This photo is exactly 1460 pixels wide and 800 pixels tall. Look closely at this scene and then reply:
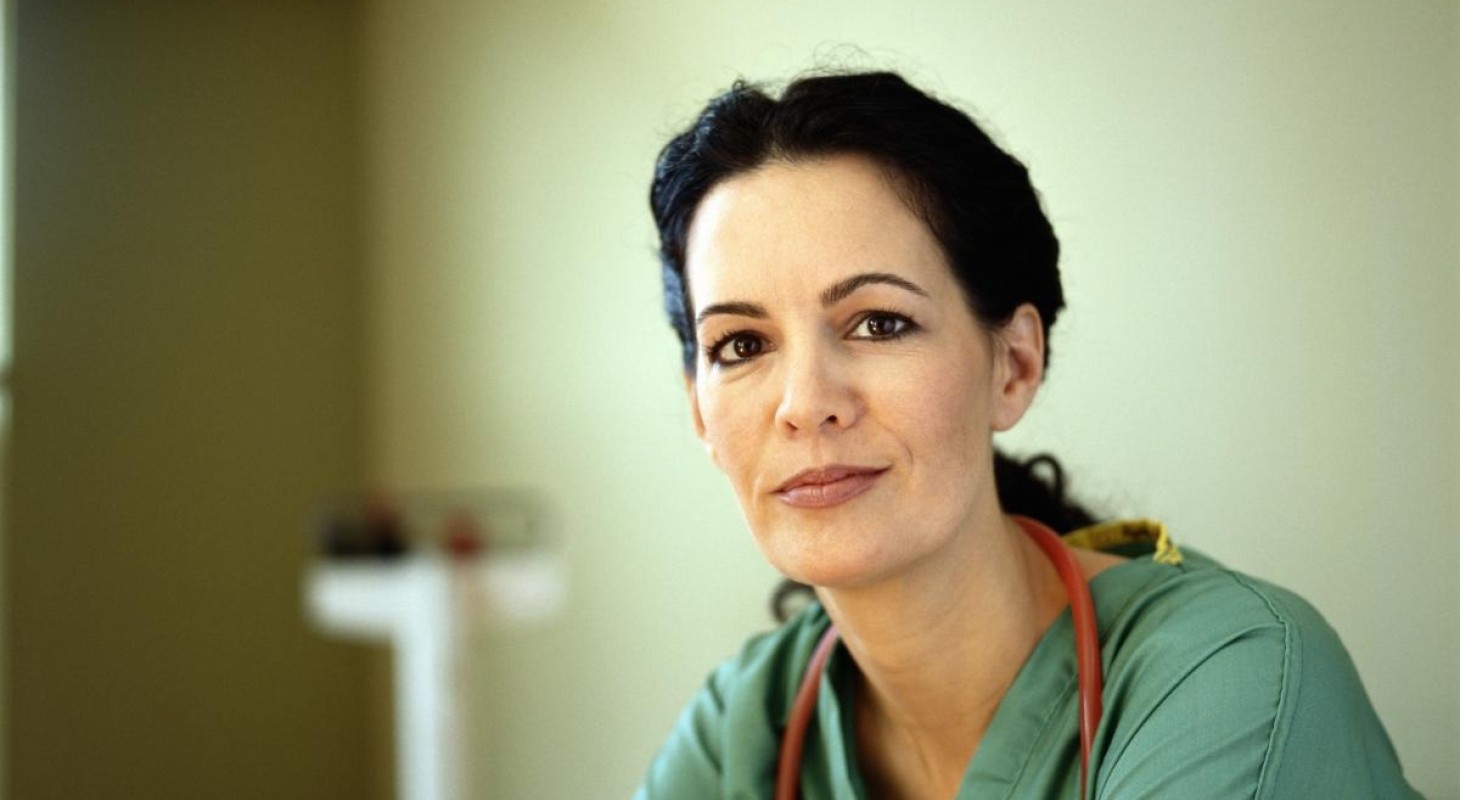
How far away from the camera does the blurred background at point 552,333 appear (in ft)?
4.35

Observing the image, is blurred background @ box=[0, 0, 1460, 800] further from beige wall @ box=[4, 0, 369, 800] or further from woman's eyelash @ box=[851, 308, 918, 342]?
woman's eyelash @ box=[851, 308, 918, 342]

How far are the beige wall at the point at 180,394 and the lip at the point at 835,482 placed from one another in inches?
87.0

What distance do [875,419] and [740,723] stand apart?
41 centimetres

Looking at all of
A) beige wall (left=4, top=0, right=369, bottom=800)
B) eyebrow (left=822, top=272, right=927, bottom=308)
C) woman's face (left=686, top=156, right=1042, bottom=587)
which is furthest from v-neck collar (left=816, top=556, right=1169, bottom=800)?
beige wall (left=4, top=0, right=369, bottom=800)

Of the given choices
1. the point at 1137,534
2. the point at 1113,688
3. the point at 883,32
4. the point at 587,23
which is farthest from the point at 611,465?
the point at 1113,688

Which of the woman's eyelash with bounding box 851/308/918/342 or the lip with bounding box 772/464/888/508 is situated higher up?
the woman's eyelash with bounding box 851/308/918/342

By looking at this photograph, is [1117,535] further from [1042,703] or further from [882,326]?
[882,326]

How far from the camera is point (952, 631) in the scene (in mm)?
1259

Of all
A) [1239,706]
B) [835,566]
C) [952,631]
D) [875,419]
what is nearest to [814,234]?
[875,419]

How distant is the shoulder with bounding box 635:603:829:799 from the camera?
1.37 meters

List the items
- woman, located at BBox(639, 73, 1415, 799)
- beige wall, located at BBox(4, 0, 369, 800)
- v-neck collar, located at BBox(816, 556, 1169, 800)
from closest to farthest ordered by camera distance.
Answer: woman, located at BBox(639, 73, 1415, 799) < v-neck collar, located at BBox(816, 556, 1169, 800) < beige wall, located at BBox(4, 0, 369, 800)

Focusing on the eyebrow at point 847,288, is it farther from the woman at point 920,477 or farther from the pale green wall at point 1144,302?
the pale green wall at point 1144,302

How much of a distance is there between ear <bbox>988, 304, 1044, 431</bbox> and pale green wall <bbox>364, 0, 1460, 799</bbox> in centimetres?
27

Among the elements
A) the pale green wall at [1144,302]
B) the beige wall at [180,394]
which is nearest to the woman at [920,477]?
the pale green wall at [1144,302]
